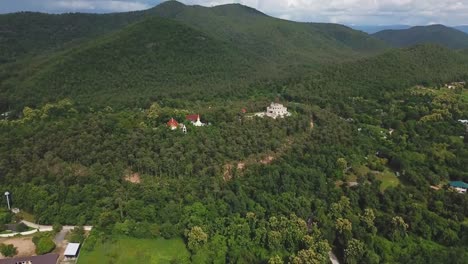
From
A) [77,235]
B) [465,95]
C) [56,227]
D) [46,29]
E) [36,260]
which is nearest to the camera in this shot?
[36,260]

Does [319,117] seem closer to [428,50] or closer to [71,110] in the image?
[71,110]

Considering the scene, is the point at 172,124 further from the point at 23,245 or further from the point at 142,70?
the point at 142,70

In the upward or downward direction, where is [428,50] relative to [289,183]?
upward

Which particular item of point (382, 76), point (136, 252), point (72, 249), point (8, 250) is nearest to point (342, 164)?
point (136, 252)

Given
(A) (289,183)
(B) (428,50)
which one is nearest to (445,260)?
(A) (289,183)

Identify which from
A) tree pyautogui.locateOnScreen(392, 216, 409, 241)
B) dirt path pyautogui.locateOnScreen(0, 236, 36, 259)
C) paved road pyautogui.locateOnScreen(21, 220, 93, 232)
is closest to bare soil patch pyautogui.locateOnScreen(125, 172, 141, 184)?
paved road pyautogui.locateOnScreen(21, 220, 93, 232)
